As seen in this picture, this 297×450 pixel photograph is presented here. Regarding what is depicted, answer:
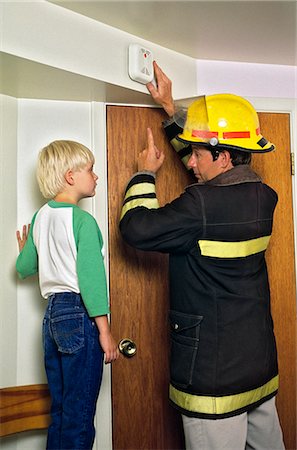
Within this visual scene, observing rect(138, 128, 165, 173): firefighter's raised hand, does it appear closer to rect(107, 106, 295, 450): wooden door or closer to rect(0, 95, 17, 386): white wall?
rect(107, 106, 295, 450): wooden door

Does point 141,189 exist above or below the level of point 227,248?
above

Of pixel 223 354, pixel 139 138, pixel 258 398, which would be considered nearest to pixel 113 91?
pixel 139 138

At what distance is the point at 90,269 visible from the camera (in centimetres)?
163

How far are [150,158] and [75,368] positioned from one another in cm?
83

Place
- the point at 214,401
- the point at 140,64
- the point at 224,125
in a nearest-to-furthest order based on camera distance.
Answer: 1. the point at 214,401
2. the point at 224,125
3. the point at 140,64

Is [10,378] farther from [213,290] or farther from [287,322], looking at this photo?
[287,322]

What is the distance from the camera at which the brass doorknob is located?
205 centimetres

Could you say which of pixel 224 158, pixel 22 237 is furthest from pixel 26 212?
pixel 224 158

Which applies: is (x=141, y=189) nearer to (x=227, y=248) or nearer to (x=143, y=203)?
(x=143, y=203)

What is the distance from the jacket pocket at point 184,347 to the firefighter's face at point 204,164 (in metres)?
0.53

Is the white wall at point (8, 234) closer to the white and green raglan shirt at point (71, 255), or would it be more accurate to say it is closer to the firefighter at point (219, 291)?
the white and green raglan shirt at point (71, 255)

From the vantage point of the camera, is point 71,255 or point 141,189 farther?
point 141,189

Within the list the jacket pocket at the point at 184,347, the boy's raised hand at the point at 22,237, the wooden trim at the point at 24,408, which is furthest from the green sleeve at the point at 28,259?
the jacket pocket at the point at 184,347

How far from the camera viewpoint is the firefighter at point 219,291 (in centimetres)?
165
